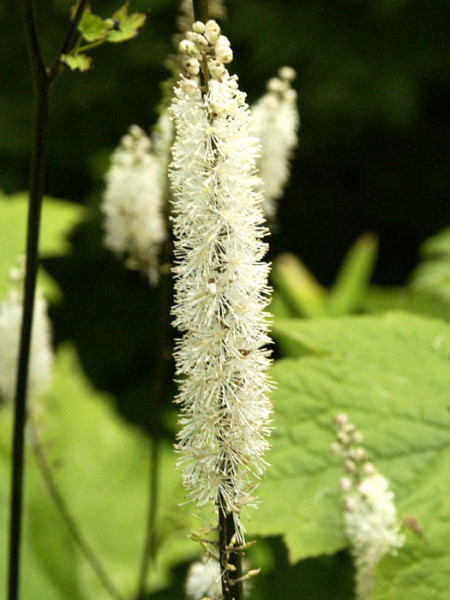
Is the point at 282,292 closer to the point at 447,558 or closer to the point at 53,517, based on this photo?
the point at 53,517

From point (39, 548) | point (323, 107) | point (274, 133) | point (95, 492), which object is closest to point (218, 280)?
point (274, 133)

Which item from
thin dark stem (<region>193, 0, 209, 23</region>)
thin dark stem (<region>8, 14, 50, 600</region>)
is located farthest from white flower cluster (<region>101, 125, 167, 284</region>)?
thin dark stem (<region>193, 0, 209, 23</region>)

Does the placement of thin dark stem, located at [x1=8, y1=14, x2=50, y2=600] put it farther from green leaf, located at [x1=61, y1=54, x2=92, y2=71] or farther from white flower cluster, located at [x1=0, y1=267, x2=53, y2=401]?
white flower cluster, located at [x1=0, y1=267, x2=53, y2=401]

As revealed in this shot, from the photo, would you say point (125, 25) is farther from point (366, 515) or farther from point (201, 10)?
point (366, 515)

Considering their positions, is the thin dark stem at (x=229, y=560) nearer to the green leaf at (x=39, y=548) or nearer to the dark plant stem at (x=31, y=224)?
the dark plant stem at (x=31, y=224)

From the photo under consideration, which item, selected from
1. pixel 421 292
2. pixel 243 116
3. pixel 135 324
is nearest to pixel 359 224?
pixel 135 324

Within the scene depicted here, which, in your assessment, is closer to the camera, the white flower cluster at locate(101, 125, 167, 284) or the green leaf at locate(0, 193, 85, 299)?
the white flower cluster at locate(101, 125, 167, 284)

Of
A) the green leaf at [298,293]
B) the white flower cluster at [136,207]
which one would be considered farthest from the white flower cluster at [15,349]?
the green leaf at [298,293]
